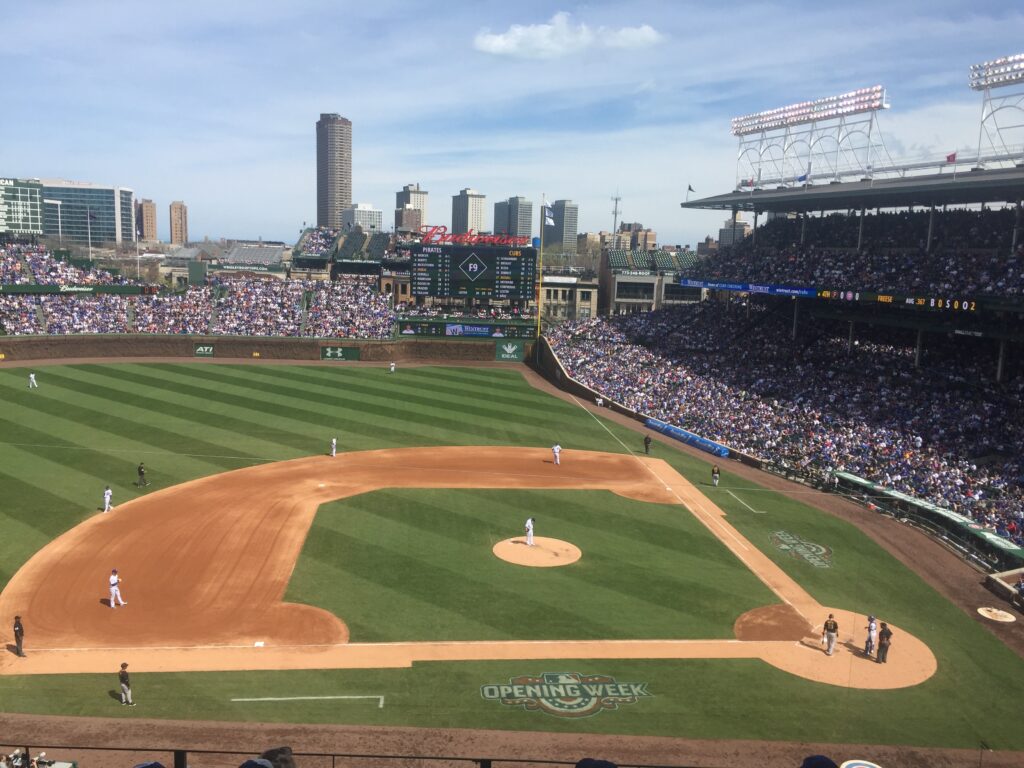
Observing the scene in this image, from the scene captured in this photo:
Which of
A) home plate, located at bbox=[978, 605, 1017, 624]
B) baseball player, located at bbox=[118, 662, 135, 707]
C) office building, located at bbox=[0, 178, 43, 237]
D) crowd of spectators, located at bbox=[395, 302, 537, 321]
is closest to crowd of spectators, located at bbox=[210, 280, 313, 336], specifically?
crowd of spectators, located at bbox=[395, 302, 537, 321]

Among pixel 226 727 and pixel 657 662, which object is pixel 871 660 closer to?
pixel 657 662

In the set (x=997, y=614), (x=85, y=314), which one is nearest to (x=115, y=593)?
(x=997, y=614)

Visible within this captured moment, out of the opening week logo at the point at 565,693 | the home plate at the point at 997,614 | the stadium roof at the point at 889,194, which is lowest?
the home plate at the point at 997,614

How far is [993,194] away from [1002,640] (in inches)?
1168

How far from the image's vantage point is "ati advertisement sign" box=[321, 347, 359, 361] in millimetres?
63156

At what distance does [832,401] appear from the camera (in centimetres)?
4203

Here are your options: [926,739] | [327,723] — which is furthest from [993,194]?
[327,723]

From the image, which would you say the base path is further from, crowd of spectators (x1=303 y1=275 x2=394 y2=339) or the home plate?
crowd of spectators (x1=303 y1=275 x2=394 y2=339)

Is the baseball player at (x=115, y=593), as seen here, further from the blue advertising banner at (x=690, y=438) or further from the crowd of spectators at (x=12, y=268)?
the crowd of spectators at (x=12, y=268)

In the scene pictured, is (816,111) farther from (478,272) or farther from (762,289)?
(478,272)

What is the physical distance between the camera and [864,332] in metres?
49.9

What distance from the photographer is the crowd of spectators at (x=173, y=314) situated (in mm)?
62312

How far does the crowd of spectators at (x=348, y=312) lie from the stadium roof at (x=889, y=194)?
30.0m

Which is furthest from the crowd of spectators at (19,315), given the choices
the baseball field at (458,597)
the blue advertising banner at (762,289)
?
the blue advertising banner at (762,289)
